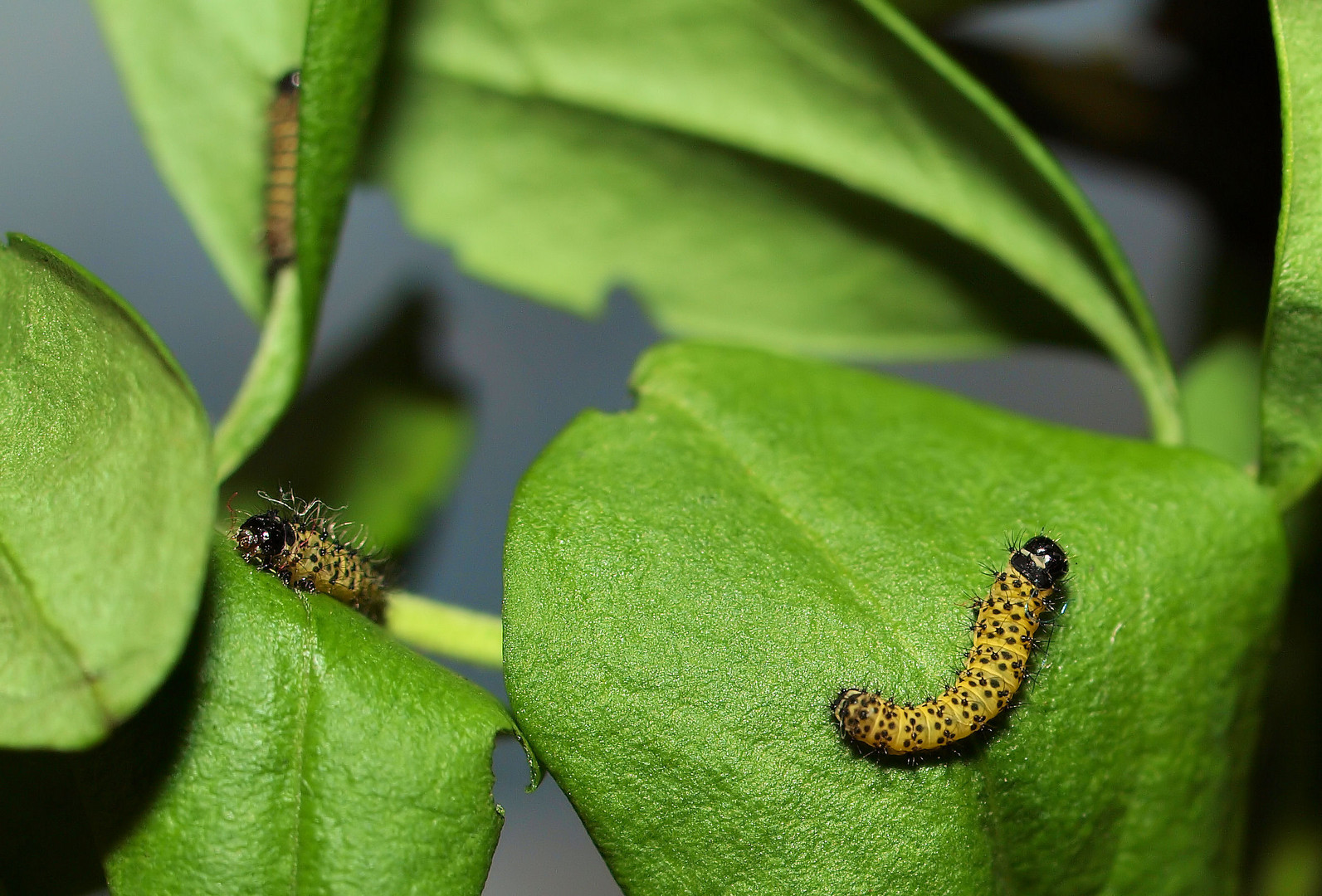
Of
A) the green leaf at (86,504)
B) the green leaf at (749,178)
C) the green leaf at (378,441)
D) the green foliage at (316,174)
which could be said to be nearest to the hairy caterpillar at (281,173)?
the green leaf at (749,178)

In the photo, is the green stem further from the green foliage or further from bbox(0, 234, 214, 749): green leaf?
bbox(0, 234, 214, 749): green leaf

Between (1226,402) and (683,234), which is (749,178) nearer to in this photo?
(683,234)

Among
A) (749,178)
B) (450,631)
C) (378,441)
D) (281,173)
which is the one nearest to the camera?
(450,631)

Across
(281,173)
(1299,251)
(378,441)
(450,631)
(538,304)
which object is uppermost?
(1299,251)

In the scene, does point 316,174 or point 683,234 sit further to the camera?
point 683,234

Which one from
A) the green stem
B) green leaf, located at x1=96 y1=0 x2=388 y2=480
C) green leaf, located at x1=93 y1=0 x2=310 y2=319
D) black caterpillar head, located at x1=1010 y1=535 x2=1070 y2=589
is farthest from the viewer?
green leaf, located at x1=93 y1=0 x2=310 y2=319

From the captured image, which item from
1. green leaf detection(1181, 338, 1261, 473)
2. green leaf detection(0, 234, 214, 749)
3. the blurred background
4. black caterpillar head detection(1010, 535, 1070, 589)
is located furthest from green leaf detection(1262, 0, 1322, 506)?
green leaf detection(0, 234, 214, 749)

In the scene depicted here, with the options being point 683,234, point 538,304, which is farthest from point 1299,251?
point 538,304
